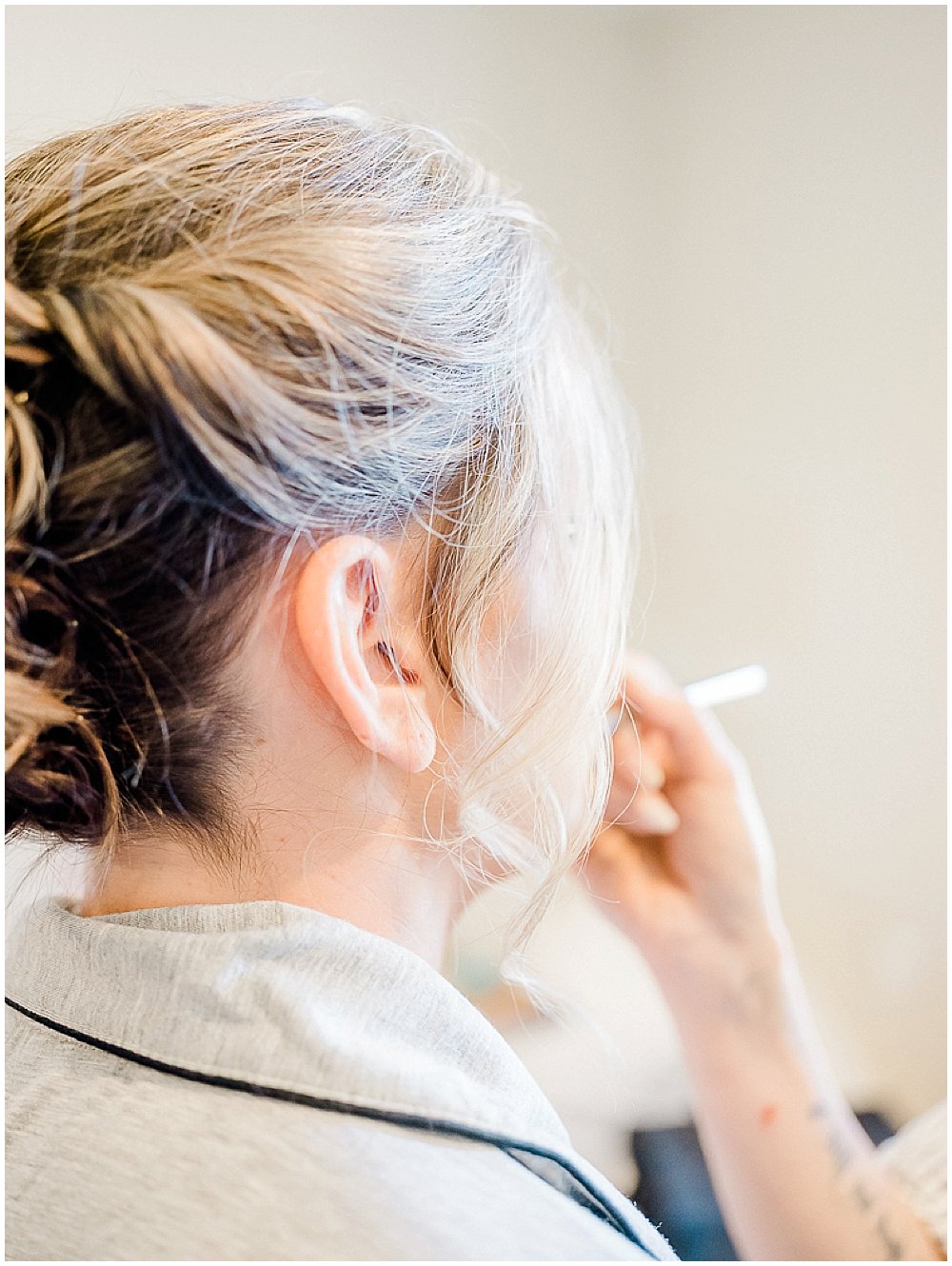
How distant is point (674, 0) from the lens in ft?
4.04

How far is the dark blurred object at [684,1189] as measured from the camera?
3.71ft

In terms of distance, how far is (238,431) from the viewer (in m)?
0.38

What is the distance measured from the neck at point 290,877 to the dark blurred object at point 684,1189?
2.67 ft

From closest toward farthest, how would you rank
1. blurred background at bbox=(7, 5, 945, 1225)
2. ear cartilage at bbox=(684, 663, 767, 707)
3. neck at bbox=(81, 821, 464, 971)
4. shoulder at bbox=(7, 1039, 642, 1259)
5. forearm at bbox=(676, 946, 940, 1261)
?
shoulder at bbox=(7, 1039, 642, 1259), neck at bbox=(81, 821, 464, 971), forearm at bbox=(676, 946, 940, 1261), ear cartilage at bbox=(684, 663, 767, 707), blurred background at bbox=(7, 5, 945, 1225)

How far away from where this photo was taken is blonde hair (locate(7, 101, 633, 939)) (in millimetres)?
381

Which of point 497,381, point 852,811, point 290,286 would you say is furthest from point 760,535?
point 290,286

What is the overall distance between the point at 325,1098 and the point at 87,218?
365mm

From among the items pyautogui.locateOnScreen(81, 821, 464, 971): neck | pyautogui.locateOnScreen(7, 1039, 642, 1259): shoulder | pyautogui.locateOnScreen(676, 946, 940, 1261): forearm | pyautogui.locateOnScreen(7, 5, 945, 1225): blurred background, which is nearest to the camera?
pyautogui.locateOnScreen(7, 1039, 642, 1259): shoulder

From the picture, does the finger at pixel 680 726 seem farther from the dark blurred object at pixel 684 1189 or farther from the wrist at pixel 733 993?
the dark blurred object at pixel 684 1189

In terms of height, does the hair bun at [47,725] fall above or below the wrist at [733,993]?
above

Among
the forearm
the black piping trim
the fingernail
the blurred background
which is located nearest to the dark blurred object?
the blurred background

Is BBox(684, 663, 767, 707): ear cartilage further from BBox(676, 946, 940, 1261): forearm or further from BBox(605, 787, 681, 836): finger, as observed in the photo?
BBox(676, 946, 940, 1261): forearm

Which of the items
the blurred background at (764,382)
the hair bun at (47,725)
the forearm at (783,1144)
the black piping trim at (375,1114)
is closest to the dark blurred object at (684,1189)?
the blurred background at (764,382)

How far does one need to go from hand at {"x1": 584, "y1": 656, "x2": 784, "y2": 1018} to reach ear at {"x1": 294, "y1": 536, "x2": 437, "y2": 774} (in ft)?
0.92
